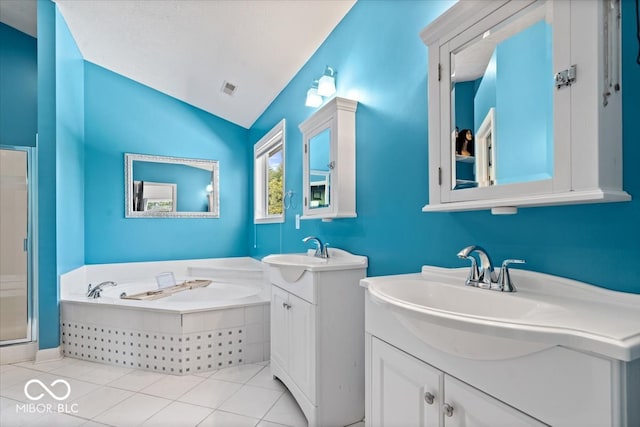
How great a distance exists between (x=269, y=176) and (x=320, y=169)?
1612 mm

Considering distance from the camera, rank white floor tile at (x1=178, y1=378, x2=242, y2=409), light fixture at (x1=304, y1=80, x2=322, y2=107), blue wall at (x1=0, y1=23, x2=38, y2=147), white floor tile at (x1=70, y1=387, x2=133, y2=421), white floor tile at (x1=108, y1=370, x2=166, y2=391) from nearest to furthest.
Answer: white floor tile at (x1=70, y1=387, x2=133, y2=421) < white floor tile at (x1=178, y1=378, x2=242, y2=409) < white floor tile at (x1=108, y1=370, x2=166, y2=391) < light fixture at (x1=304, y1=80, x2=322, y2=107) < blue wall at (x1=0, y1=23, x2=38, y2=147)

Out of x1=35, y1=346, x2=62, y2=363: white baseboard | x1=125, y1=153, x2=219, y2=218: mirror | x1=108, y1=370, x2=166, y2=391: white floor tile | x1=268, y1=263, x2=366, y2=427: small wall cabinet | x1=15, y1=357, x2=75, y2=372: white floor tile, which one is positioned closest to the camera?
x1=268, y1=263, x2=366, y2=427: small wall cabinet

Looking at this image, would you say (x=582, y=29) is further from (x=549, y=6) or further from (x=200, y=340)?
(x=200, y=340)

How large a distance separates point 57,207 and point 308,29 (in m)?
2.57

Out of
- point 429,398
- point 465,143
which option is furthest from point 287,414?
point 465,143

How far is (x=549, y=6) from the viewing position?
2.85 ft

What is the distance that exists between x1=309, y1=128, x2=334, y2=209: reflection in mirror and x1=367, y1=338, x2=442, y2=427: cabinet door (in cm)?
113

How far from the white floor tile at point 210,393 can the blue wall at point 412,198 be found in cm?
115

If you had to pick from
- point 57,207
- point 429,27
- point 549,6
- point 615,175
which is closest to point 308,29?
point 429,27

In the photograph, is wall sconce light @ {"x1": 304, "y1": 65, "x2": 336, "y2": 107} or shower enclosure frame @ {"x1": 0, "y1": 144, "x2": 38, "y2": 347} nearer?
wall sconce light @ {"x1": 304, "y1": 65, "x2": 336, "y2": 107}

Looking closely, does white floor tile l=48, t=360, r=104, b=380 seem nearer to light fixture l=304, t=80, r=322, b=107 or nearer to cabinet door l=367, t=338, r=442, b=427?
cabinet door l=367, t=338, r=442, b=427

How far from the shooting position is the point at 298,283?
181 centimetres

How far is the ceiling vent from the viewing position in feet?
10.7
